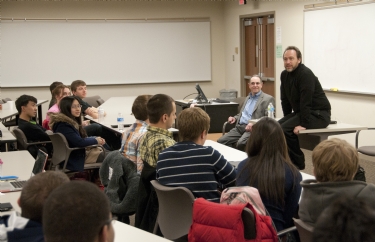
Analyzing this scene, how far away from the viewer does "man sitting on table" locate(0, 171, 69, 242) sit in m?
1.91

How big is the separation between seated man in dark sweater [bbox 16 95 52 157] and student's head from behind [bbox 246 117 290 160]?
11.1 feet

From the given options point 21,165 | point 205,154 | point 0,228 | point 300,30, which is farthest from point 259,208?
point 300,30

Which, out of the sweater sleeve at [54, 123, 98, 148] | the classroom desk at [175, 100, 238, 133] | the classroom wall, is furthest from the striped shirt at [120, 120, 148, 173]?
the classroom wall

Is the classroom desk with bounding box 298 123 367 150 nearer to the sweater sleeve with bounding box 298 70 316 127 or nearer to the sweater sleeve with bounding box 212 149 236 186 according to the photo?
the sweater sleeve with bounding box 298 70 316 127

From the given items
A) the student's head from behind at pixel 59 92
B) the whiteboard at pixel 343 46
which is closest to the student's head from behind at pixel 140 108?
the student's head from behind at pixel 59 92

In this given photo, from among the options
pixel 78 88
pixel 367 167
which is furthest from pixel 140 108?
pixel 367 167

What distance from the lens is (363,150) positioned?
543cm

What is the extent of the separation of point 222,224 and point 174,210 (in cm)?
75

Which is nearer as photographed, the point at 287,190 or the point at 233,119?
the point at 287,190

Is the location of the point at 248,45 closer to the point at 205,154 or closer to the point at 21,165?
the point at 21,165

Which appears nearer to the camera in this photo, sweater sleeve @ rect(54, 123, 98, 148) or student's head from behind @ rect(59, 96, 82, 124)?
sweater sleeve @ rect(54, 123, 98, 148)

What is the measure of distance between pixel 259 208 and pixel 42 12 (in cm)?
950

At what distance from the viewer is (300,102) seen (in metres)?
5.55

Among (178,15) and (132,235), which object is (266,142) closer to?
(132,235)
